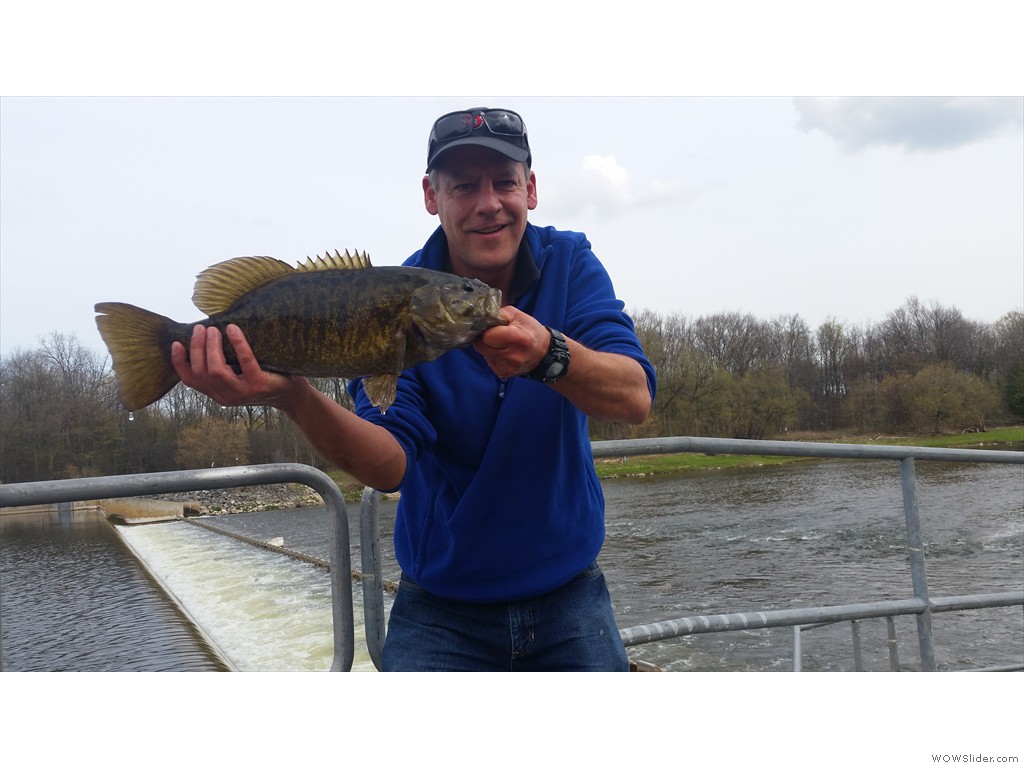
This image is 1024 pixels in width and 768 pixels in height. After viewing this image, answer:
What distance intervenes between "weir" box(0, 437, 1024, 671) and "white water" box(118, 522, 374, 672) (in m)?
4.46

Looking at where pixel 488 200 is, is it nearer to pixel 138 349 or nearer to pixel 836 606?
pixel 138 349

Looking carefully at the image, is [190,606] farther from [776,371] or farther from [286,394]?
[776,371]

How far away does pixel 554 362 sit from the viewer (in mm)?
2088

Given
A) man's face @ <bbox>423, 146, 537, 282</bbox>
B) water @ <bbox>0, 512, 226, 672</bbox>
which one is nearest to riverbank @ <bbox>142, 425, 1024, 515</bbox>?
water @ <bbox>0, 512, 226, 672</bbox>

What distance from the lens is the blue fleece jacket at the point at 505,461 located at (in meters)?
2.50

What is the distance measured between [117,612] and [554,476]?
14.9m

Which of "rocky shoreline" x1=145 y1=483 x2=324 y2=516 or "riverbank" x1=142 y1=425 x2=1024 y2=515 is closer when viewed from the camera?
"rocky shoreline" x1=145 y1=483 x2=324 y2=516

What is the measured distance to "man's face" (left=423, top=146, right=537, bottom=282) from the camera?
2.47 metres

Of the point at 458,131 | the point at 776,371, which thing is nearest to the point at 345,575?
the point at 458,131

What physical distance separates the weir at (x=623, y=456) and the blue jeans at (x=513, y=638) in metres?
0.40

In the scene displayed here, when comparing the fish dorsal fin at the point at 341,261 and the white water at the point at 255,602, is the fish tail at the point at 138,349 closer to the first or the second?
the fish dorsal fin at the point at 341,261

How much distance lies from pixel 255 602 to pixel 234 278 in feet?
45.1

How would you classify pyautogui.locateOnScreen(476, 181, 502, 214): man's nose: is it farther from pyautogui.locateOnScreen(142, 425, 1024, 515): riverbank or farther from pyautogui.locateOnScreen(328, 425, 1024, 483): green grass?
A: pyautogui.locateOnScreen(328, 425, 1024, 483): green grass

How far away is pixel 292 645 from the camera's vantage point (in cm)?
1147
